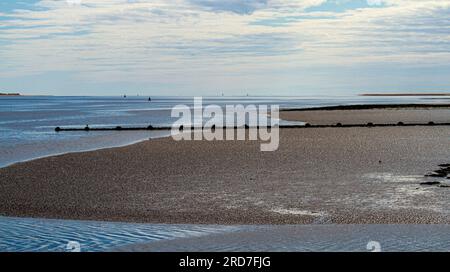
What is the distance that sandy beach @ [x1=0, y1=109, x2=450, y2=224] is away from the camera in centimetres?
1224

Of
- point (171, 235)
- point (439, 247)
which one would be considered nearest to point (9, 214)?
point (171, 235)

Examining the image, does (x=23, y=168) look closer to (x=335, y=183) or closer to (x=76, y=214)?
(x=76, y=214)

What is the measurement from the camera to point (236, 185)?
15930 millimetres

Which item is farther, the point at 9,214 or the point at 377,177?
the point at 377,177

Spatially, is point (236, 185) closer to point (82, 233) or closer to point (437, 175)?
point (437, 175)

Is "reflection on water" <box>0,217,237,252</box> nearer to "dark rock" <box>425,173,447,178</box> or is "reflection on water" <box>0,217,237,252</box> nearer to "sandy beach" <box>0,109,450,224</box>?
"sandy beach" <box>0,109,450,224</box>

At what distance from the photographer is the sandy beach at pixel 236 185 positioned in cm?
1224

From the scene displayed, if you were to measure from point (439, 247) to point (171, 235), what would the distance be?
14.8 ft

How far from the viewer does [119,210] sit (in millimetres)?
12742

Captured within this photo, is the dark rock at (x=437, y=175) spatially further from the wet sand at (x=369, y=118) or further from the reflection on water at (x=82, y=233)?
the wet sand at (x=369, y=118)

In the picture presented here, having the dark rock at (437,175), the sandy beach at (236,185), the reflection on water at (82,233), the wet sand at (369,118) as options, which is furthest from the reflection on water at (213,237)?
the wet sand at (369,118)

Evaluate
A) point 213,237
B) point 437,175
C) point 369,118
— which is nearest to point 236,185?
point 213,237
